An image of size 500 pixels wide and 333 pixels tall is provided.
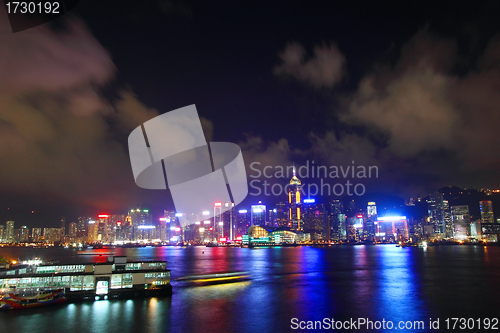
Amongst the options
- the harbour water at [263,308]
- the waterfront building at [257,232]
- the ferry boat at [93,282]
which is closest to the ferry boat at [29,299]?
the ferry boat at [93,282]

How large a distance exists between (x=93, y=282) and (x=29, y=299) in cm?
438

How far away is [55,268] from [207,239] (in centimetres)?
17236

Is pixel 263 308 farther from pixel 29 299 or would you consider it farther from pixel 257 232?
pixel 257 232

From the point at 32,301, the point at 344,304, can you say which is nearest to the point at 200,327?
the point at 344,304

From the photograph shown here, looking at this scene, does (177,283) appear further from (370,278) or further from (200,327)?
(370,278)

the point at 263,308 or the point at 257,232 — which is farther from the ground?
the point at 257,232

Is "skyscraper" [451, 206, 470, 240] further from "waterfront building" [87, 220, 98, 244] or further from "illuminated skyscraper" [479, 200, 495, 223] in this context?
"waterfront building" [87, 220, 98, 244]

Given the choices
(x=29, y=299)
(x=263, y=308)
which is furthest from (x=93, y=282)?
(x=263, y=308)

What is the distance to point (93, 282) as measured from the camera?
2658 centimetres

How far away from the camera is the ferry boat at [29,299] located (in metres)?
23.8

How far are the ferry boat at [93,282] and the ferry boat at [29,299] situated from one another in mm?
375

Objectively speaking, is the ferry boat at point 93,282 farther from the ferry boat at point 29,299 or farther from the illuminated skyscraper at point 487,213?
the illuminated skyscraper at point 487,213

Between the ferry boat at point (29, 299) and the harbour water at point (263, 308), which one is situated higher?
the ferry boat at point (29, 299)

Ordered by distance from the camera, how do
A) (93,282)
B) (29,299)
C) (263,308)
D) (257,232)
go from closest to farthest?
(29,299)
(263,308)
(93,282)
(257,232)
